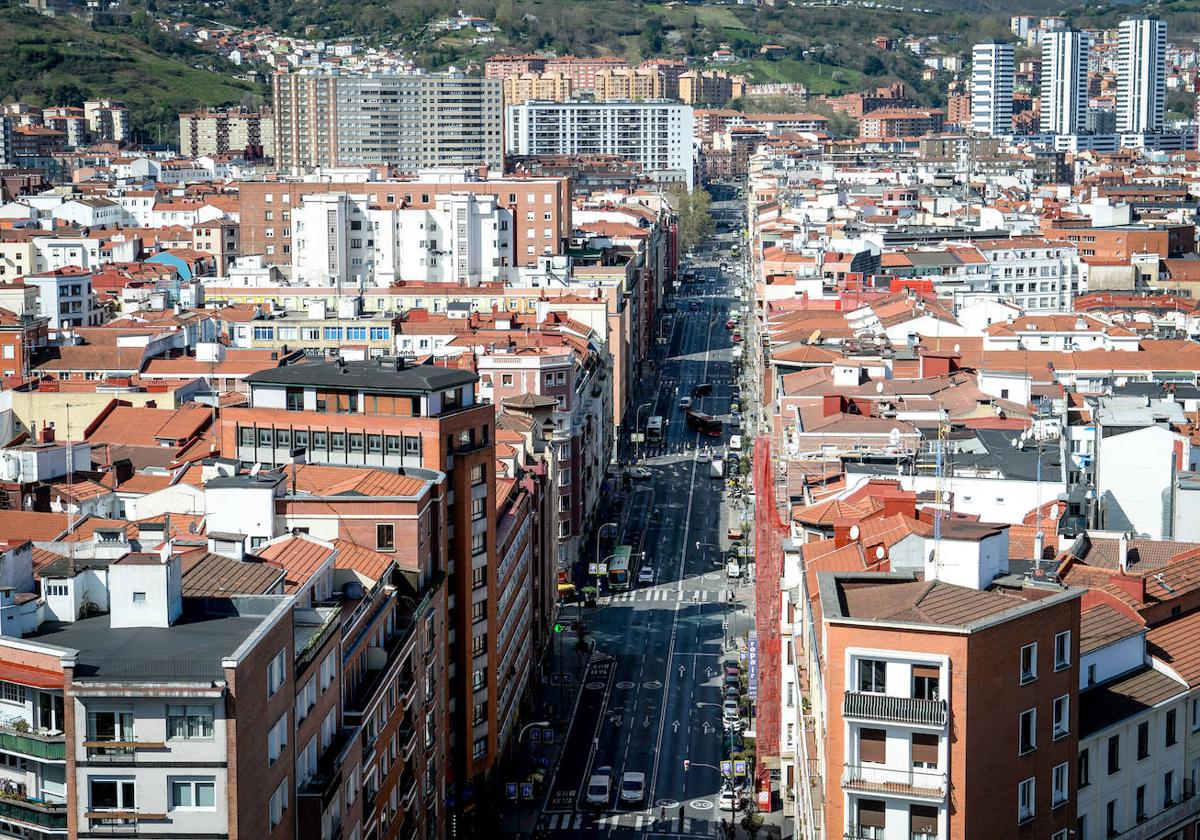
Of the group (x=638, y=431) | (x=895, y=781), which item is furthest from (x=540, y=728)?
(x=638, y=431)

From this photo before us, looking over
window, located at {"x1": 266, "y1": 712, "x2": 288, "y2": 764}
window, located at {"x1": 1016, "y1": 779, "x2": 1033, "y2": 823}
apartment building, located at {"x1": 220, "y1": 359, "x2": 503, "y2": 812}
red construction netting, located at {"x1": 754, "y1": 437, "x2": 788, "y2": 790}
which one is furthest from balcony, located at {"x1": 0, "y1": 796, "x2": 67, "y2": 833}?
red construction netting, located at {"x1": 754, "y1": 437, "x2": 788, "y2": 790}

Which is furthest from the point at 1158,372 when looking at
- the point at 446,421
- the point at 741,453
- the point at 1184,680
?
the point at 1184,680

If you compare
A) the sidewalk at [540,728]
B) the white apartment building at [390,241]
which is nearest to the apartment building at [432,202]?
the white apartment building at [390,241]

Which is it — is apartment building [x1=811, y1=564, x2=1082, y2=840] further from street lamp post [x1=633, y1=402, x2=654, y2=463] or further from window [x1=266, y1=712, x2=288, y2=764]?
street lamp post [x1=633, y1=402, x2=654, y2=463]

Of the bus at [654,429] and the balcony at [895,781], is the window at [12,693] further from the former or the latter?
the bus at [654,429]

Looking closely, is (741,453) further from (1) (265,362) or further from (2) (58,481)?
(2) (58,481)

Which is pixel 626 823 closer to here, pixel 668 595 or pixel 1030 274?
pixel 668 595
